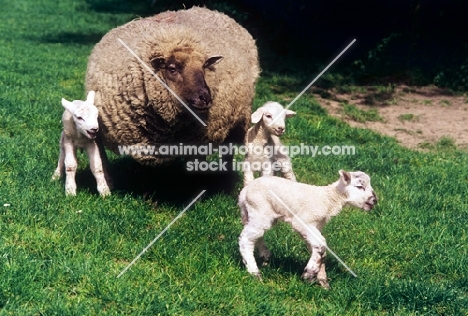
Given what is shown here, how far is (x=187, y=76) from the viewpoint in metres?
5.11

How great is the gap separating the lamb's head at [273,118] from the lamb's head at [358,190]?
4.79 feet

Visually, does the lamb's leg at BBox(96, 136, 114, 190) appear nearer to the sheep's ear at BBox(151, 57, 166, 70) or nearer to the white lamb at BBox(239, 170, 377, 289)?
the sheep's ear at BBox(151, 57, 166, 70)

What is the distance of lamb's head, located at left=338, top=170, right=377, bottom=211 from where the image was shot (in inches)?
163

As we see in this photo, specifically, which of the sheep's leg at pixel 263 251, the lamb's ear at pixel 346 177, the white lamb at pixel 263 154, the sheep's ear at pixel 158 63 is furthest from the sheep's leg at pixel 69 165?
the lamb's ear at pixel 346 177

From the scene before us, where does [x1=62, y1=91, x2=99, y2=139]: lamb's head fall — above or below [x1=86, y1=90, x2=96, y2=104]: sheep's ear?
below

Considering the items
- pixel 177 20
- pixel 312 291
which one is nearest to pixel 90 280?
pixel 312 291

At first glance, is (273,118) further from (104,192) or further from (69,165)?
(69,165)

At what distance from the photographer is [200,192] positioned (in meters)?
5.91

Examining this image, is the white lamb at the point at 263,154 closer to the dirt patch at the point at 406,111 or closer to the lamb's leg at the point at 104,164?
the lamb's leg at the point at 104,164

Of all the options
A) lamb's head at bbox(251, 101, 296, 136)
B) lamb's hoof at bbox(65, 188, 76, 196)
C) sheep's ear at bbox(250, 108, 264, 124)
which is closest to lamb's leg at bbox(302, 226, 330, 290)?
lamb's head at bbox(251, 101, 296, 136)

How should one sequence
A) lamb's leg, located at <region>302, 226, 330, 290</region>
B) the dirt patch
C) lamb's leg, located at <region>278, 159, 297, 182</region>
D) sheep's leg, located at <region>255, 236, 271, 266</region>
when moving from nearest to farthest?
1. lamb's leg, located at <region>302, 226, 330, 290</region>
2. sheep's leg, located at <region>255, 236, 271, 266</region>
3. lamb's leg, located at <region>278, 159, 297, 182</region>
4. the dirt patch

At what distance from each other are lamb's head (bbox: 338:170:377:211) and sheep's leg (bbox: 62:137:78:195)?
244 cm

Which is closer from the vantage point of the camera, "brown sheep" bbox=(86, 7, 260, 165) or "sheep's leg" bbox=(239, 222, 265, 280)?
"sheep's leg" bbox=(239, 222, 265, 280)

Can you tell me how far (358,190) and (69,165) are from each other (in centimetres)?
261
